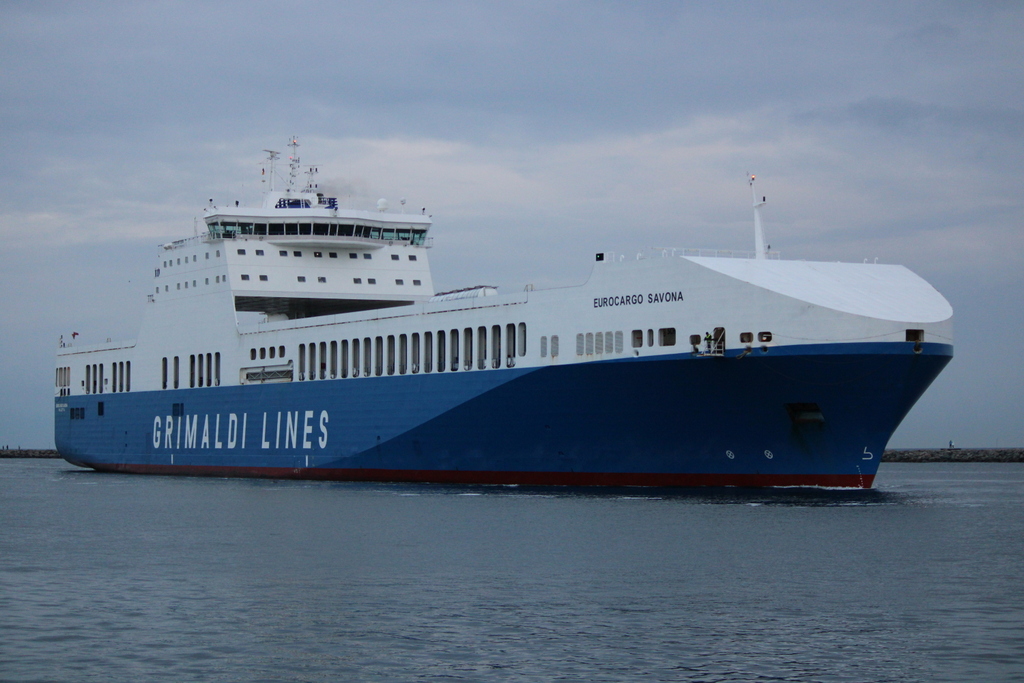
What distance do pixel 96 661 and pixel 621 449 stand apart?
2360 centimetres

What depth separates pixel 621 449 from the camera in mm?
36938

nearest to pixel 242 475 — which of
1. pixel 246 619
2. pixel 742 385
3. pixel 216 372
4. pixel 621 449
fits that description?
pixel 216 372

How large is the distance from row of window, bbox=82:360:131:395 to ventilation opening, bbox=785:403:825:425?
3785 centimetres

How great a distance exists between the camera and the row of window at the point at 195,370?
2137 inches

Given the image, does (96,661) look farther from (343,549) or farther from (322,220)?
(322,220)

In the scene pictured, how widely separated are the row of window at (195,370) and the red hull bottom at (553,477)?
3.98 meters

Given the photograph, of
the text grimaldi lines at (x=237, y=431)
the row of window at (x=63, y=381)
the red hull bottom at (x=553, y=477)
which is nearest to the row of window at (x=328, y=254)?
the text grimaldi lines at (x=237, y=431)

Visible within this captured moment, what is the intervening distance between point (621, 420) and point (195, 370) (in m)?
25.9

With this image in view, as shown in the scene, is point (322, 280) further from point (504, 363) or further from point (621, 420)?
point (621, 420)

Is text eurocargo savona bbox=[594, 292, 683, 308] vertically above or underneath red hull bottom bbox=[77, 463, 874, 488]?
above

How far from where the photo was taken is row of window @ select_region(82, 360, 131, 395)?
202 ft

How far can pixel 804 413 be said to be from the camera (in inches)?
1337

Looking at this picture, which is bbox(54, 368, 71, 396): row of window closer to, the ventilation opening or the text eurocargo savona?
the text eurocargo savona

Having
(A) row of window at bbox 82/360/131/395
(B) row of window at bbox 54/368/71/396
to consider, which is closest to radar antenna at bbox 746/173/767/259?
(A) row of window at bbox 82/360/131/395
